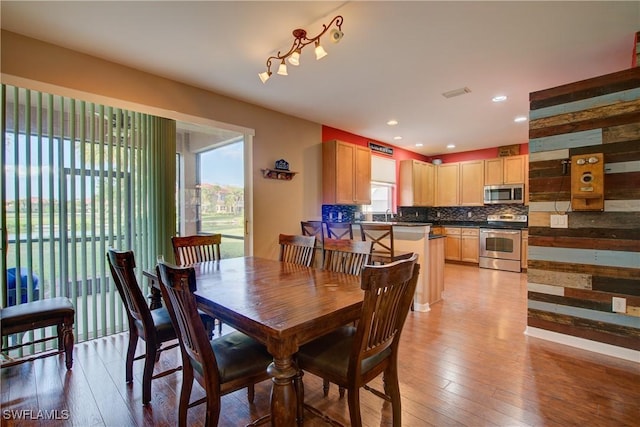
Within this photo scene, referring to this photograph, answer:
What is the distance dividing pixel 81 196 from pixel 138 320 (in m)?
1.52

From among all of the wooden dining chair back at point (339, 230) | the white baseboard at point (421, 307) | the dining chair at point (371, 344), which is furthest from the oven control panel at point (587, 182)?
the wooden dining chair back at point (339, 230)

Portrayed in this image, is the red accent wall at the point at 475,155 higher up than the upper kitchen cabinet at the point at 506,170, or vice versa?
the red accent wall at the point at 475,155

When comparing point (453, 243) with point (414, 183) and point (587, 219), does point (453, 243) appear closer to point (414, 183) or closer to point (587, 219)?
point (414, 183)

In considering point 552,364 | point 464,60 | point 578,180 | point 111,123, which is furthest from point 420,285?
point 111,123

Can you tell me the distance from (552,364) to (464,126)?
373 cm

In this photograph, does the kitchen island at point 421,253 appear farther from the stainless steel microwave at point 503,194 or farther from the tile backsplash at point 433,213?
the stainless steel microwave at point 503,194

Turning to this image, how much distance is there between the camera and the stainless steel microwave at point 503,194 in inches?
239

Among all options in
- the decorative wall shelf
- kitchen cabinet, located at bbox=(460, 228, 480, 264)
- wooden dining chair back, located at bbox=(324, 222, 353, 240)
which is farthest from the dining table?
kitchen cabinet, located at bbox=(460, 228, 480, 264)

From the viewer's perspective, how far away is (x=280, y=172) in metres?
4.25

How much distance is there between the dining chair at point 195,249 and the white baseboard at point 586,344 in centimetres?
308

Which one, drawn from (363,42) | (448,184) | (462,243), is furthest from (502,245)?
(363,42)

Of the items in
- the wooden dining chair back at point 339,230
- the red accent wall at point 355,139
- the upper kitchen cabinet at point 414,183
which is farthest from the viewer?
the upper kitchen cabinet at point 414,183

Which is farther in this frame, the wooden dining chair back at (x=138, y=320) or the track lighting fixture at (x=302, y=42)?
the track lighting fixture at (x=302, y=42)

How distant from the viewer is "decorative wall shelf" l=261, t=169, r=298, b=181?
13.4 ft
